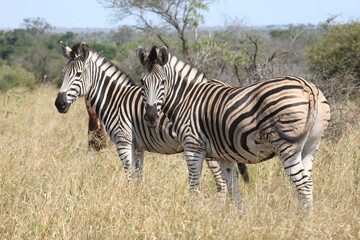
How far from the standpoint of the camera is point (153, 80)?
15.7 feet

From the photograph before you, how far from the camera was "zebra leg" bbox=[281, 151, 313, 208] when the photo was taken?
3924 mm

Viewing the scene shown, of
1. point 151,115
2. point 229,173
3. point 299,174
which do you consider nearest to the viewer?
point 299,174

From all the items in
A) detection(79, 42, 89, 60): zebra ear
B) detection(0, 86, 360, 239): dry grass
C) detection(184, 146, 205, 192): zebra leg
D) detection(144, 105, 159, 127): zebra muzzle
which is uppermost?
detection(79, 42, 89, 60): zebra ear

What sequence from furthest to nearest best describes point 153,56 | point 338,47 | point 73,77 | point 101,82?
1. point 338,47
2. point 101,82
3. point 73,77
4. point 153,56

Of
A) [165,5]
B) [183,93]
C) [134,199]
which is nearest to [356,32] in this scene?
[165,5]

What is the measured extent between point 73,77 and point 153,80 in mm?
1215

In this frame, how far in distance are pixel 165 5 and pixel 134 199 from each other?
12.3m

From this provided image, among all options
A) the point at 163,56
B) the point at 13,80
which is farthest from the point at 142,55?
the point at 13,80

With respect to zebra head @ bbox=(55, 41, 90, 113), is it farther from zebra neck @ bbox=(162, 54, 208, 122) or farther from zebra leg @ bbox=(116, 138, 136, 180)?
zebra neck @ bbox=(162, 54, 208, 122)

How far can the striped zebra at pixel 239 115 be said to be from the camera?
12.6ft

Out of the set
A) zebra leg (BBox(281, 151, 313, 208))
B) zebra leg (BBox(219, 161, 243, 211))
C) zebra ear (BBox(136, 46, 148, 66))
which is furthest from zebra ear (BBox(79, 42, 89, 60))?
zebra leg (BBox(281, 151, 313, 208))

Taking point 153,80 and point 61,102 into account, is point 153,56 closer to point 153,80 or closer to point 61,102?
point 153,80

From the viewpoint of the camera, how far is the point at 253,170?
5.79 metres

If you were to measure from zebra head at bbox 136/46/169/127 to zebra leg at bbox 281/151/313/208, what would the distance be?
58.3 inches
